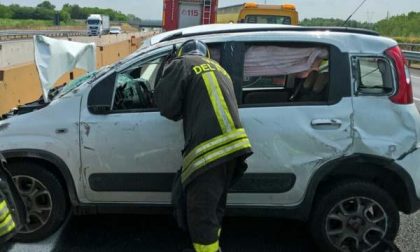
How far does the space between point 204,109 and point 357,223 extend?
1.57m

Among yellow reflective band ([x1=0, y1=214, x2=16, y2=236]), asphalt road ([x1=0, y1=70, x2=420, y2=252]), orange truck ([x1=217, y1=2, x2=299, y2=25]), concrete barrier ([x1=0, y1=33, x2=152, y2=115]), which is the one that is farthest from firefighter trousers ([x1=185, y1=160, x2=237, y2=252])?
orange truck ([x1=217, y1=2, x2=299, y2=25])

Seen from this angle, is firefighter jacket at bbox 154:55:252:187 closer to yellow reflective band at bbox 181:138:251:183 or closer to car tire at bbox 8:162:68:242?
yellow reflective band at bbox 181:138:251:183

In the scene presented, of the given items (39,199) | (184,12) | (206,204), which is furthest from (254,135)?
(184,12)

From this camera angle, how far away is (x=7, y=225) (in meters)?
2.46

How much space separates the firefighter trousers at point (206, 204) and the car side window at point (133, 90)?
88 cm

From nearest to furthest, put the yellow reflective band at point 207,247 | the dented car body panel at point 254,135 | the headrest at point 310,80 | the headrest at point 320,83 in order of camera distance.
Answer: the yellow reflective band at point 207,247 → the dented car body panel at point 254,135 → the headrest at point 320,83 → the headrest at point 310,80

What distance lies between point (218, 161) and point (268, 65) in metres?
1.11

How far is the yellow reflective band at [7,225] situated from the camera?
2.43 meters

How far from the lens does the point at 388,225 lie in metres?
3.89

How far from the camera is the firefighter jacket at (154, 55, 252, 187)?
3.22 metres

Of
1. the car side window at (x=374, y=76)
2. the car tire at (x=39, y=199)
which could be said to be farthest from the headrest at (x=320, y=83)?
the car tire at (x=39, y=199)

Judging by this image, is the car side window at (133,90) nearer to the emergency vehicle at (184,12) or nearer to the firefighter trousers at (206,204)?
the firefighter trousers at (206,204)

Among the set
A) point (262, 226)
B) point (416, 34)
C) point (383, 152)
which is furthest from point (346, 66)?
point (416, 34)

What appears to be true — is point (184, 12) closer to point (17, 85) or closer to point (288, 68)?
point (17, 85)
